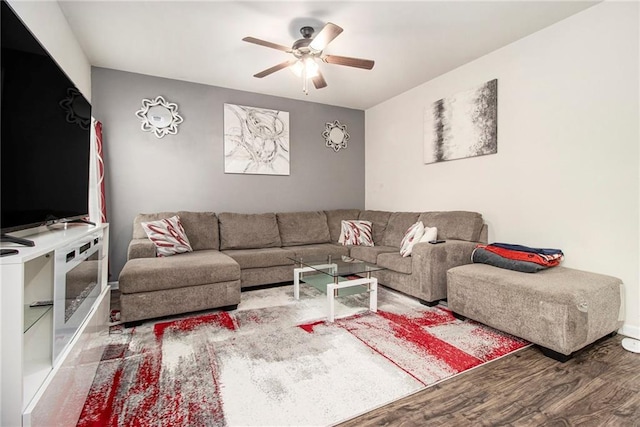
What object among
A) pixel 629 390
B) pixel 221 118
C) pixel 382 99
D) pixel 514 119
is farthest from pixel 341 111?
pixel 629 390

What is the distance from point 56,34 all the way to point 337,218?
137 inches

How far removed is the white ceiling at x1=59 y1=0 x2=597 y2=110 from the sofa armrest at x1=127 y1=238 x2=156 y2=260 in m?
1.91

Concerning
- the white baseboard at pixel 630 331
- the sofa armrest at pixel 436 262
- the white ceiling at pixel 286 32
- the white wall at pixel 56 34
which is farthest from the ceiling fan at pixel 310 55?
the white baseboard at pixel 630 331

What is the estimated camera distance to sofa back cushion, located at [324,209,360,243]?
4.40 meters

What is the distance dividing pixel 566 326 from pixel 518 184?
151 centimetres

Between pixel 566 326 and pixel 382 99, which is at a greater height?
pixel 382 99

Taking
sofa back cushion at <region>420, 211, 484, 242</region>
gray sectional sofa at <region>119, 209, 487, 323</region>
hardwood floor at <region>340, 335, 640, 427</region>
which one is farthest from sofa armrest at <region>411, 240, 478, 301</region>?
hardwood floor at <region>340, 335, 640, 427</region>

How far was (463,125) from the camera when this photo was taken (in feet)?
11.2

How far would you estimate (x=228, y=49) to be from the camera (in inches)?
118

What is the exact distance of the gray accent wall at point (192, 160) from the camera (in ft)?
11.5

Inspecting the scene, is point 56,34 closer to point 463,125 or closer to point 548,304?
point 463,125

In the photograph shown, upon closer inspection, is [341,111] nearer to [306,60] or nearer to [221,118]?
[221,118]

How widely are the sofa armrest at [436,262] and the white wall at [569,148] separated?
492 millimetres

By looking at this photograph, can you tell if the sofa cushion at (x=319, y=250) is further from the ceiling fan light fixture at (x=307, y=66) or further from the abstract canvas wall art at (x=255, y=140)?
the ceiling fan light fixture at (x=307, y=66)
